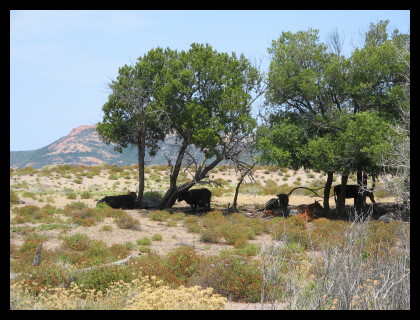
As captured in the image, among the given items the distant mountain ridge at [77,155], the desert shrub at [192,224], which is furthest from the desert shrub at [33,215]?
the distant mountain ridge at [77,155]

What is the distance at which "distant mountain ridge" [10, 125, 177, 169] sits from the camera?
127 m

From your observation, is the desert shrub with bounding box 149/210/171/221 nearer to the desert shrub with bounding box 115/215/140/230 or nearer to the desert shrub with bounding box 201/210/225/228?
the desert shrub with bounding box 201/210/225/228

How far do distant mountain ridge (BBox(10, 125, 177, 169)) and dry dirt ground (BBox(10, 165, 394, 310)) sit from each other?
74654mm

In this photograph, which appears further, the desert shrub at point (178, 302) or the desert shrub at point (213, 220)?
the desert shrub at point (213, 220)

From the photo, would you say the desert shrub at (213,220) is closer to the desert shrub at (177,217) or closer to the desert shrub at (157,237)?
the desert shrub at (177,217)

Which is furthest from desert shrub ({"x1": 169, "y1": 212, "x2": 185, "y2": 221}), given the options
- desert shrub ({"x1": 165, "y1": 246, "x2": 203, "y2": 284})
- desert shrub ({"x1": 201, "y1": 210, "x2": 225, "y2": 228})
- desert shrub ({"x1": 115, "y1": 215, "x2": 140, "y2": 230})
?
desert shrub ({"x1": 165, "y1": 246, "x2": 203, "y2": 284})

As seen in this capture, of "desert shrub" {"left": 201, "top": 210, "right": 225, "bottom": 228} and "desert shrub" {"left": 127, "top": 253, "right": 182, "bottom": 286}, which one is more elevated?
"desert shrub" {"left": 127, "top": 253, "right": 182, "bottom": 286}

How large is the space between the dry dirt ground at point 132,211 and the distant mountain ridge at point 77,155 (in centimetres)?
7465

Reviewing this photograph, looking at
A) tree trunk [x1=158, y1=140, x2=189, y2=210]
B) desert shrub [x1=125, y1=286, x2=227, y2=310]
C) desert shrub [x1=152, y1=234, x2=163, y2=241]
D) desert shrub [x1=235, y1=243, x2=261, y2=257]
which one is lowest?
desert shrub [x1=235, y1=243, x2=261, y2=257]

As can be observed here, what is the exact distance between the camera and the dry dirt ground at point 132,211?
17.8m

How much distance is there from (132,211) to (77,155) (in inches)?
4438

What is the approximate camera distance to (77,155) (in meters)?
134

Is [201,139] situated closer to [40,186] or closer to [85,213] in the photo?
[85,213]
